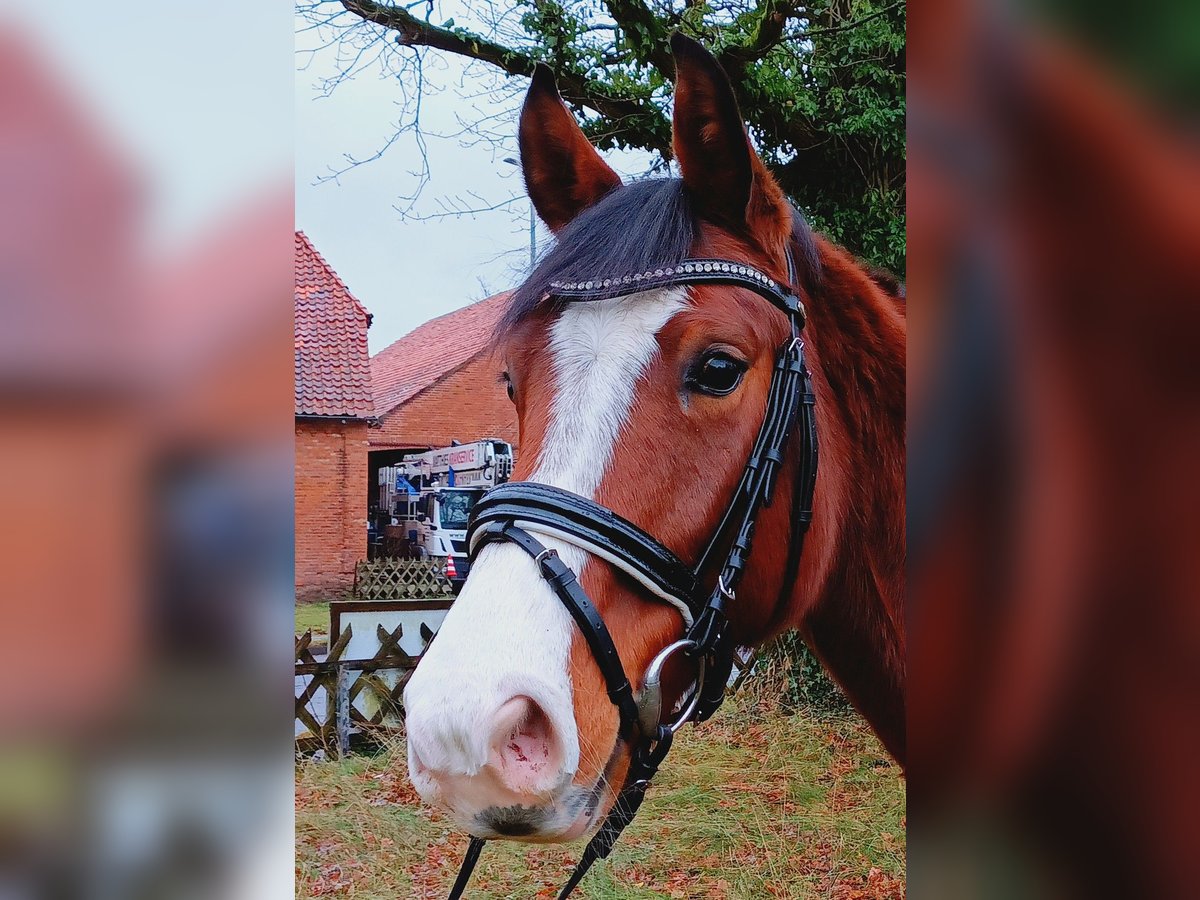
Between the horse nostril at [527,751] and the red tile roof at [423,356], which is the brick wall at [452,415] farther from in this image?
the horse nostril at [527,751]

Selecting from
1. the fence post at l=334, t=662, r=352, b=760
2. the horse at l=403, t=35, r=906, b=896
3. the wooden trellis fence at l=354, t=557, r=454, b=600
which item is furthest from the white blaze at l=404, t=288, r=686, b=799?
the fence post at l=334, t=662, r=352, b=760

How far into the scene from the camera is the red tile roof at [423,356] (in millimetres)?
1940

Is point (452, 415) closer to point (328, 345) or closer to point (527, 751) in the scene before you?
point (328, 345)

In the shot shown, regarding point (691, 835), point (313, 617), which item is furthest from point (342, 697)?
point (691, 835)

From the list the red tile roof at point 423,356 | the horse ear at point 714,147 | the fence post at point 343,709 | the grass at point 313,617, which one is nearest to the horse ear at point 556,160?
the horse ear at point 714,147

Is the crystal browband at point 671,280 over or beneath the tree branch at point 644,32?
beneath

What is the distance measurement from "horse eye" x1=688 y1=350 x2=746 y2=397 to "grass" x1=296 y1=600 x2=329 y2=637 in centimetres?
125

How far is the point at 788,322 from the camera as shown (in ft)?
4.40

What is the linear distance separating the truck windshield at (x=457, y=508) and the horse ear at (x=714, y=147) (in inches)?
37.2
